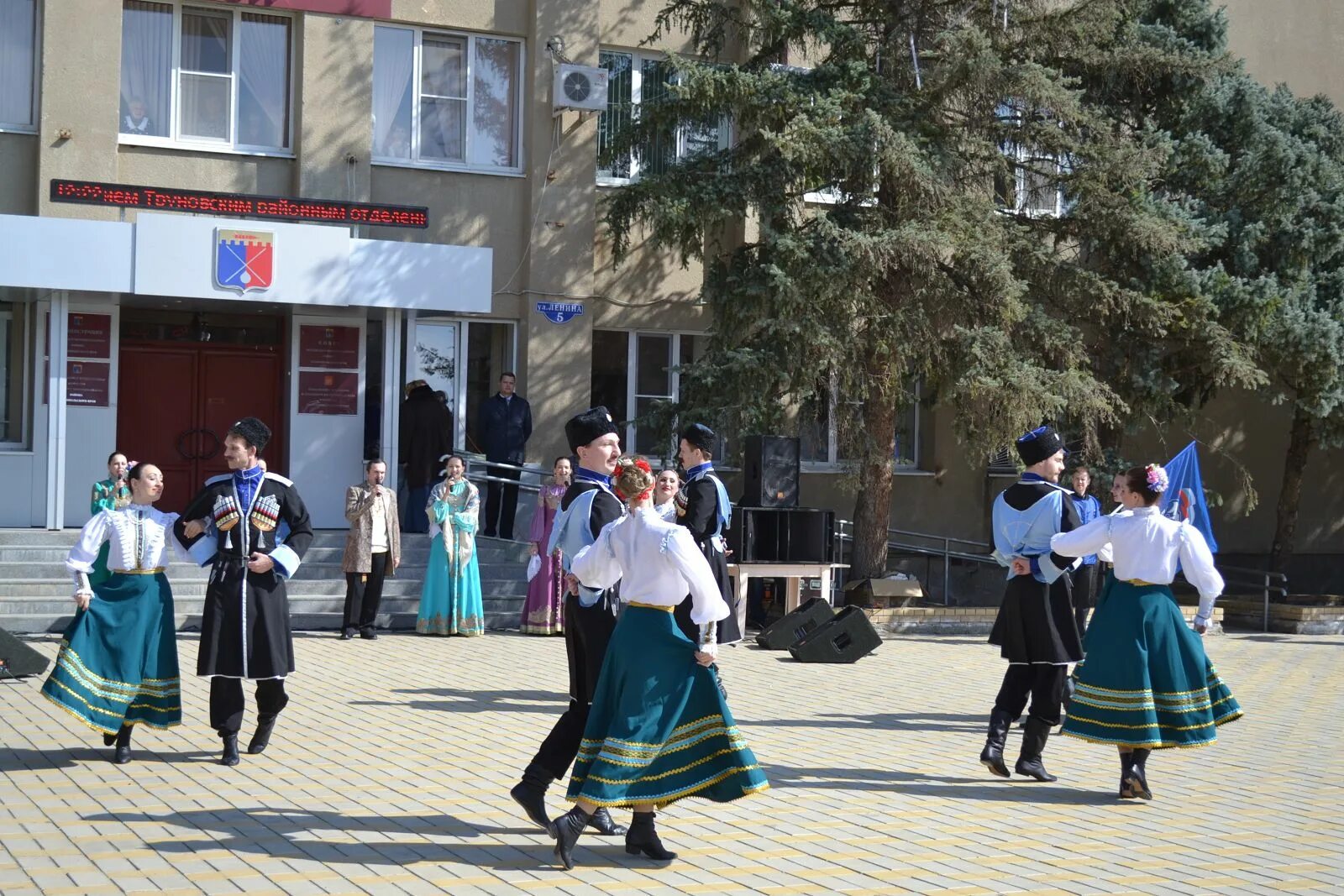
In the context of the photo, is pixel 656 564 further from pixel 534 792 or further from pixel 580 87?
pixel 580 87

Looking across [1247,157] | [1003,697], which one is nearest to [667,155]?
[1247,157]

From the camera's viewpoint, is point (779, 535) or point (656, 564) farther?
point (779, 535)

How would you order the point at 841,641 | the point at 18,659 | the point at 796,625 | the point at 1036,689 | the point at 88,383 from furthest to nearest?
the point at 88,383 → the point at 796,625 → the point at 841,641 → the point at 18,659 → the point at 1036,689

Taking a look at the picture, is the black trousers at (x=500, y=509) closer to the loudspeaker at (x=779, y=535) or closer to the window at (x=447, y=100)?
the loudspeaker at (x=779, y=535)

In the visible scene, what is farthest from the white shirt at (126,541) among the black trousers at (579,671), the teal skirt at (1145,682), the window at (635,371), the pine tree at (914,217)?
the window at (635,371)

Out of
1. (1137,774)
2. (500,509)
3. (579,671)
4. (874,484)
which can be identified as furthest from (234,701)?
(874,484)

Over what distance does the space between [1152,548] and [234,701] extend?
5.14m

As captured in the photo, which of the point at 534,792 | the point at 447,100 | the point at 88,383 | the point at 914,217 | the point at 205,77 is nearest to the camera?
the point at 534,792

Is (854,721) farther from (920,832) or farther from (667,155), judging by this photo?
(667,155)

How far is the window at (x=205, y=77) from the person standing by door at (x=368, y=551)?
6148 mm

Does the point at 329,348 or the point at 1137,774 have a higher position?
the point at 329,348

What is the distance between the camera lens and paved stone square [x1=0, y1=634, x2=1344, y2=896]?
6645 mm

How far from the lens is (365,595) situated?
51.5ft

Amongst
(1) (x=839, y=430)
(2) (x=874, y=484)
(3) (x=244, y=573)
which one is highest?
(1) (x=839, y=430)
